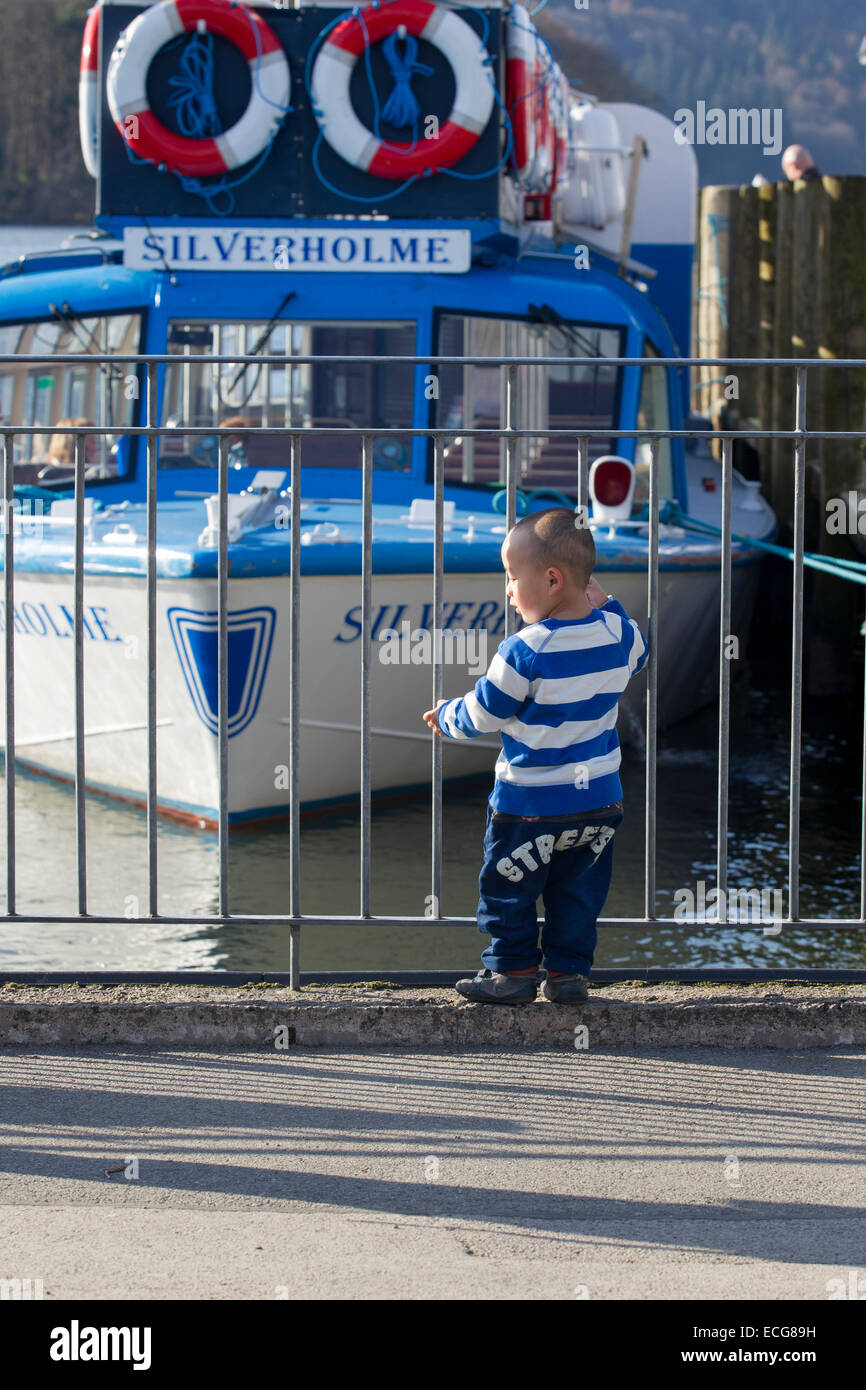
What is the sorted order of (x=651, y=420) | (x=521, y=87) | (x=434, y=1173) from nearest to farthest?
(x=434, y=1173)
(x=521, y=87)
(x=651, y=420)

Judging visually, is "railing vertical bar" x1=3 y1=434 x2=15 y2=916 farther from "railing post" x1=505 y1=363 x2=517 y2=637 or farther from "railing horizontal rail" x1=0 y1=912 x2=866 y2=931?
"railing post" x1=505 y1=363 x2=517 y2=637

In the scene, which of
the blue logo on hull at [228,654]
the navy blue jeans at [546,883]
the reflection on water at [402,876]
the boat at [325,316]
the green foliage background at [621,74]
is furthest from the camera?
the green foliage background at [621,74]

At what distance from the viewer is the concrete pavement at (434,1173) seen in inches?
102

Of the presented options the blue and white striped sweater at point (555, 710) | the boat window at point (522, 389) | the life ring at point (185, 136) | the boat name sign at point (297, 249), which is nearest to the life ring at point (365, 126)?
the life ring at point (185, 136)

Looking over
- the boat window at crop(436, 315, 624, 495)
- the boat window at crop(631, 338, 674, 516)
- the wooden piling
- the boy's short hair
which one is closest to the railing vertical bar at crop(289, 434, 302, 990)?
the boy's short hair

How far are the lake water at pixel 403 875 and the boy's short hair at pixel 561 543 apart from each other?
2.32m

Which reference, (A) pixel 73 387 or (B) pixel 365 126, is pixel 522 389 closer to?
(B) pixel 365 126

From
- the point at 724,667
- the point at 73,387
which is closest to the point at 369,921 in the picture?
the point at 724,667

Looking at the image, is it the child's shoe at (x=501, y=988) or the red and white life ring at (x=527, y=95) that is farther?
the red and white life ring at (x=527, y=95)

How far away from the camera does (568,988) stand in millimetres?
3592

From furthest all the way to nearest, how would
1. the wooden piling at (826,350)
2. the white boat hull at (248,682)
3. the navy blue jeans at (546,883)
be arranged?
the wooden piling at (826,350), the white boat hull at (248,682), the navy blue jeans at (546,883)

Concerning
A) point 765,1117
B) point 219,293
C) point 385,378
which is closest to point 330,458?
point 385,378

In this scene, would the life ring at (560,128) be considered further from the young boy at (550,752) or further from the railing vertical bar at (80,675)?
the young boy at (550,752)

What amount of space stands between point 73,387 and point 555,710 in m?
6.23
